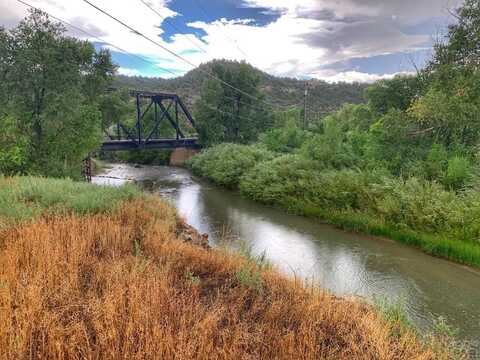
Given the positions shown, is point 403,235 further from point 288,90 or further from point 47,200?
point 288,90

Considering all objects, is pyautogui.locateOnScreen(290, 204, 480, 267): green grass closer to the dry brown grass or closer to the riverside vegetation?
the riverside vegetation

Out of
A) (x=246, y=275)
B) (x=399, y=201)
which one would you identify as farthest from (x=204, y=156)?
(x=246, y=275)

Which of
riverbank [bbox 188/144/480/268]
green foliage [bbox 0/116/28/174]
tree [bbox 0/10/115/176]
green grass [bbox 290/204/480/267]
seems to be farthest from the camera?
tree [bbox 0/10/115/176]

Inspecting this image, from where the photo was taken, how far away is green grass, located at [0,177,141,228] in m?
5.02

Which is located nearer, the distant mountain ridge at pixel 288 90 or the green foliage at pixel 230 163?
the green foliage at pixel 230 163

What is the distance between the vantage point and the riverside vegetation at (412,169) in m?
8.84

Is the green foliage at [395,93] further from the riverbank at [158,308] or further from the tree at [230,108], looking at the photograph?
the riverbank at [158,308]

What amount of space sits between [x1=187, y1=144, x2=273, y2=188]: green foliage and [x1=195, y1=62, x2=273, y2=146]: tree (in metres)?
4.96

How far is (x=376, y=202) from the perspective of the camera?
34.7 feet

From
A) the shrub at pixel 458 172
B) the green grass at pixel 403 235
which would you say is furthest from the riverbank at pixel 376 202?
the shrub at pixel 458 172

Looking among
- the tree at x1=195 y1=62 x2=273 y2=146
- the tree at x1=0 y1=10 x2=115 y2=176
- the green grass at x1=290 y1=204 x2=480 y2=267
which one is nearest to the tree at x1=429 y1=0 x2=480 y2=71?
the green grass at x1=290 y1=204 x2=480 y2=267

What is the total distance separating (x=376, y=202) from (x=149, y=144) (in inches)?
868

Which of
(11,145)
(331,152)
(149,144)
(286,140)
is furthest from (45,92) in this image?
(286,140)

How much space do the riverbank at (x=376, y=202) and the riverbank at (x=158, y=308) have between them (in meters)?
6.29
